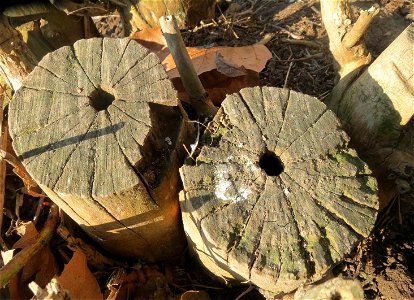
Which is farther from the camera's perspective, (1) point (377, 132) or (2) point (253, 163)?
(1) point (377, 132)

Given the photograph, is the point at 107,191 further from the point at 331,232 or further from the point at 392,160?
the point at 392,160

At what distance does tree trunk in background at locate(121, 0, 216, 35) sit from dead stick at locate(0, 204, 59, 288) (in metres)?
1.50

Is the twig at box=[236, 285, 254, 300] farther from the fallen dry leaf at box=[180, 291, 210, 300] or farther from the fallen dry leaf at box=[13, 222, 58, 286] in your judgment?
the fallen dry leaf at box=[13, 222, 58, 286]

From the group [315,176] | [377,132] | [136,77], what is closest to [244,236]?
[315,176]

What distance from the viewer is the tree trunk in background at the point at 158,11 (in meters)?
3.12

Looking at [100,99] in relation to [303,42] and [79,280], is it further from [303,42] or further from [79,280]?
[303,42]

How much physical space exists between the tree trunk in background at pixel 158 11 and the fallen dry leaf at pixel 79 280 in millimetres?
1752

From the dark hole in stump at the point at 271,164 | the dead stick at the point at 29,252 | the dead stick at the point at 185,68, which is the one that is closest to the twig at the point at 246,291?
the dark hole in stump at the point at 271,164

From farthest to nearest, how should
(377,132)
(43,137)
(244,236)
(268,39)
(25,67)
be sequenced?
(268,39) < (25,67) < (377,132) < (43,137) < (244,236)

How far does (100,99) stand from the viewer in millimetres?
1915

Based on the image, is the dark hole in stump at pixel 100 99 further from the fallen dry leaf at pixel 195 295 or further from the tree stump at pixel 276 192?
the fallen dry leaf at pixel 195 295

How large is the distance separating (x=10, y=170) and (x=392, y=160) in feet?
7.15

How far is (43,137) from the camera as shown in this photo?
177 cm

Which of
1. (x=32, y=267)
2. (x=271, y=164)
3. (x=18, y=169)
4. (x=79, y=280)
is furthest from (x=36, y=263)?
(x=271, y=164)
